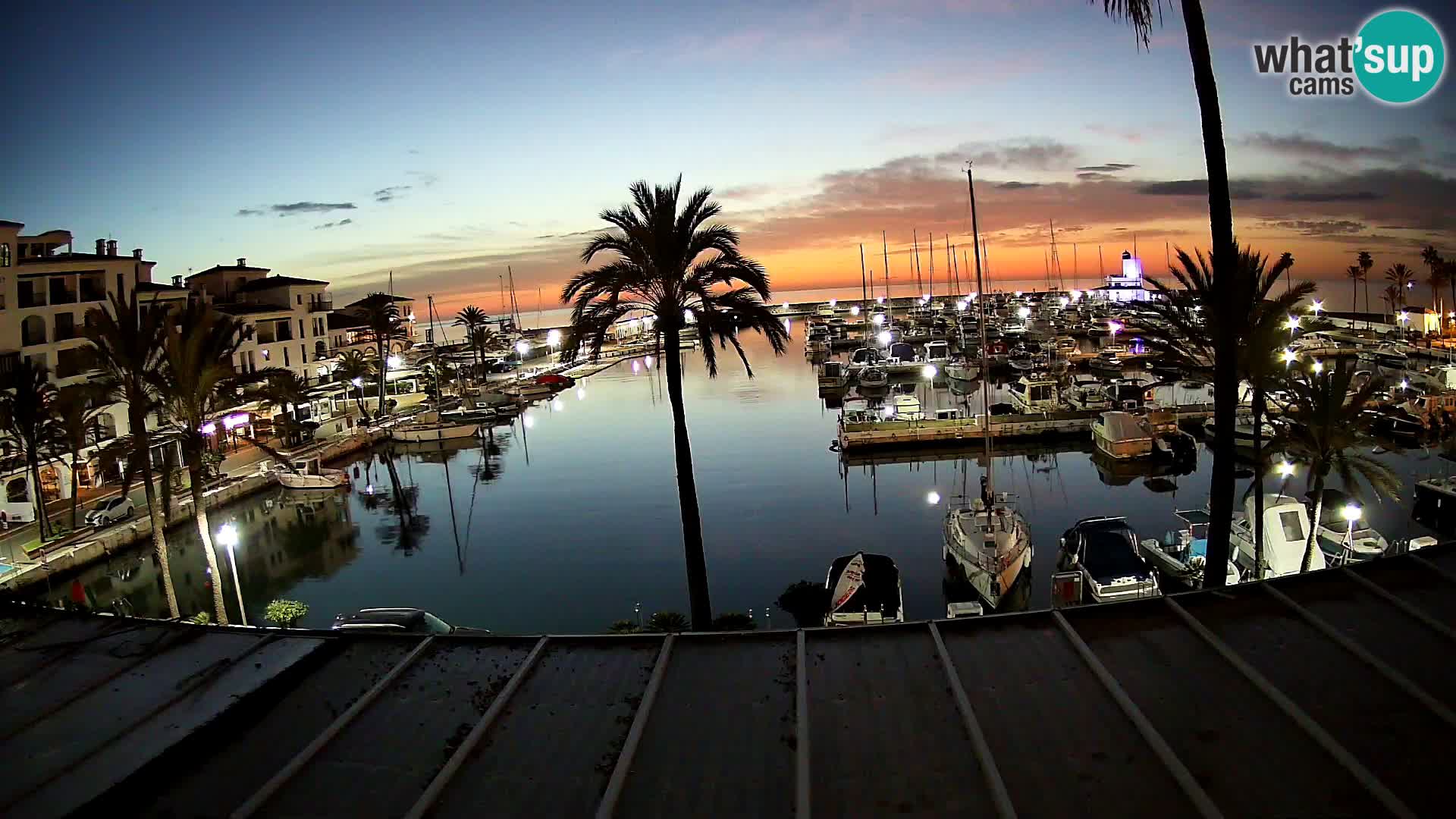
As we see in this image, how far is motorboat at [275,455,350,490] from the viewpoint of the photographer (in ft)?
125

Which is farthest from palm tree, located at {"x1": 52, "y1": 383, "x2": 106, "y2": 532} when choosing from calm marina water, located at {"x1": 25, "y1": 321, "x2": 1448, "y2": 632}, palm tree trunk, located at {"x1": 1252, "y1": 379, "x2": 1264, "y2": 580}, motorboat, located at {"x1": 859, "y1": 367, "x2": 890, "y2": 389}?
motorboat, located at {"x1": 859, "y1": 367, "x2": 890, "y2": 389}

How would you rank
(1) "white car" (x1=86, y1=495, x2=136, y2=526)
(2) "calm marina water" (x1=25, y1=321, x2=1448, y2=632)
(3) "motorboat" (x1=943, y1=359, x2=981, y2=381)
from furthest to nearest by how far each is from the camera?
(3) "motorboat" (x1=943, y1=359, x2=981, y2=381) → (1) "white car" (x1=86, y1=495, x2=136, y2=526) → (2) "calm marina water" (x1=25, y1=321, x2=1448, y2=632)

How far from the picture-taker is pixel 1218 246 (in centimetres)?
1164

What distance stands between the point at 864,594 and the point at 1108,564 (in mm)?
6103

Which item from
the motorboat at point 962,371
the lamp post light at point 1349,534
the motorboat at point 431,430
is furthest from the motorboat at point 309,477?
the motorboat at point 962,371

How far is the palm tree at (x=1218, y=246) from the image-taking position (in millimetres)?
11172

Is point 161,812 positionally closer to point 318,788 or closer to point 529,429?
point 318,788

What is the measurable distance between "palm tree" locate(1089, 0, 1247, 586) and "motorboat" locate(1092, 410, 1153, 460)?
25963mm

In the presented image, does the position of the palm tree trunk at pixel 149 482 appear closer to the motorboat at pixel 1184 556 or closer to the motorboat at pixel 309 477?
the motorboat at pixel 309 477

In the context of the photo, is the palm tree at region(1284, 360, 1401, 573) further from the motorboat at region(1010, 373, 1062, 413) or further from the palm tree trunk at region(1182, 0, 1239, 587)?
the motorboat at region(1010, 373, 1062, 413)

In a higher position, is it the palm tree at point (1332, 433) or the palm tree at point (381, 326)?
the palm tree at point (381, 326)

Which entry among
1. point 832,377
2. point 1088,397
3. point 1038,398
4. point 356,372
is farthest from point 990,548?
point 356,372

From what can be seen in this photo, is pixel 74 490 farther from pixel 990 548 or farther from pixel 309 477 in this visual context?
pixel 990 548

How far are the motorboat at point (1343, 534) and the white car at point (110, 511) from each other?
3661cm
